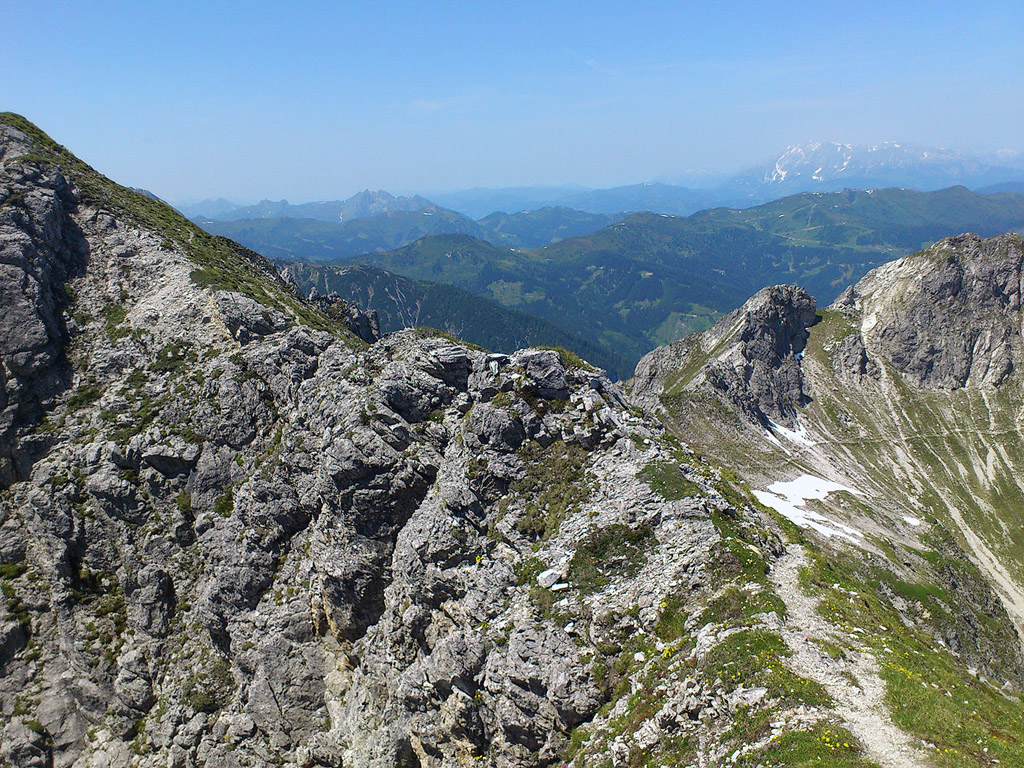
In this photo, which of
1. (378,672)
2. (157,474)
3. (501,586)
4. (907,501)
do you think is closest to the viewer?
(501,586)

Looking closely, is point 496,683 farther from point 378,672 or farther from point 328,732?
point 328,732

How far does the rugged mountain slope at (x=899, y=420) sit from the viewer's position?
3297 inches

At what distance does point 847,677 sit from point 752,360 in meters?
140

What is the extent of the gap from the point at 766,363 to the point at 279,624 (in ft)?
483

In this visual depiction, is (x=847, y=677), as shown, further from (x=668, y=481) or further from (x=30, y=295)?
(x=30, y=295)

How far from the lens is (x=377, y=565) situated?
42906 millimetres

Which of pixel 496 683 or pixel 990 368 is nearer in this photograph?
pixel 496 683

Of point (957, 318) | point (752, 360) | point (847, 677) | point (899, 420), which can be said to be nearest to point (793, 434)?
point (752, 360)

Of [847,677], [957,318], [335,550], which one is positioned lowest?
[335,550]

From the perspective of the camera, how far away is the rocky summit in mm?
25047

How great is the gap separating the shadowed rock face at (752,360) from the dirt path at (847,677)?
112 m

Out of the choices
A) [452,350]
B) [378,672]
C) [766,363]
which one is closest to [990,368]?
[766,363]

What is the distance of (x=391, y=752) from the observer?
121 feet

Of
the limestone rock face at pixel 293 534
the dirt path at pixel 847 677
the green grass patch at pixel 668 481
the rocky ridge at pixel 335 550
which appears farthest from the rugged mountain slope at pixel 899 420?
the limestone rock face at pixel 293 534
